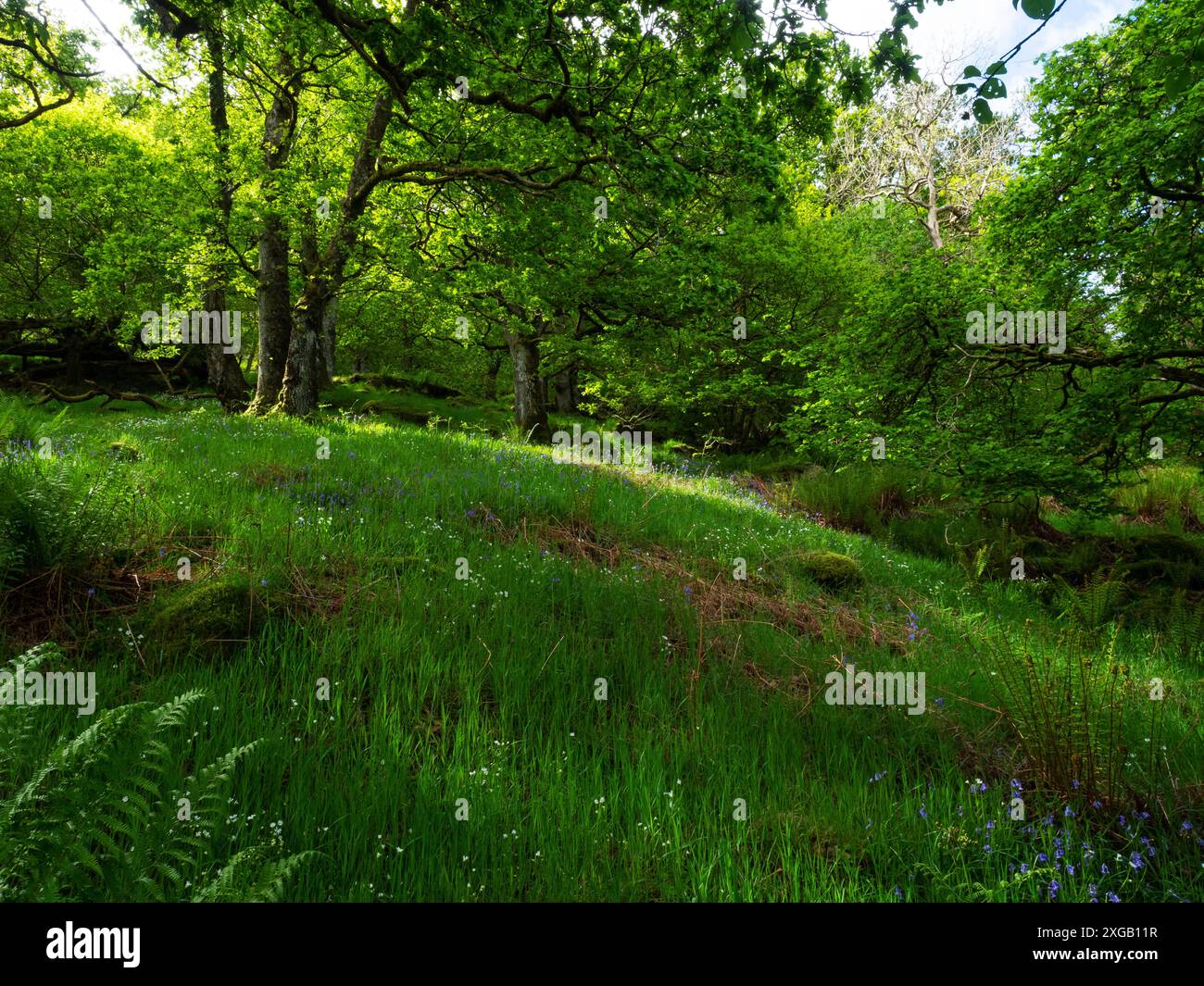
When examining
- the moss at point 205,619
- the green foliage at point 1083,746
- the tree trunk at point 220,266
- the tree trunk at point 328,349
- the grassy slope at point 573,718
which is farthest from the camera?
the tree trunk at point 328,349

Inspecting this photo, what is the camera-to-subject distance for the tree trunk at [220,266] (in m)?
11.8

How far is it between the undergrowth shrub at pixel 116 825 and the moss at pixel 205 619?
2.50 feet

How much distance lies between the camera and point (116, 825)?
65.9 inches

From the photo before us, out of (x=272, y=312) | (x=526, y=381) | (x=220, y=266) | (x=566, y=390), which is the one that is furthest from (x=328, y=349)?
(x=272, y=312)

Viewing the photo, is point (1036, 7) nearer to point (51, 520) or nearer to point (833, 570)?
point (833, 570)

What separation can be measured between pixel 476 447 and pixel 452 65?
553 centimetres

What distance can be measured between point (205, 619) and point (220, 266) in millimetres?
14613

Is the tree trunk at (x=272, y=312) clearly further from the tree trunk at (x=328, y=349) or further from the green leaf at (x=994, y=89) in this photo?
the green leaf at (x=994, y=89)

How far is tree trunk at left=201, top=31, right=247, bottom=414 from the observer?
11.8 meters

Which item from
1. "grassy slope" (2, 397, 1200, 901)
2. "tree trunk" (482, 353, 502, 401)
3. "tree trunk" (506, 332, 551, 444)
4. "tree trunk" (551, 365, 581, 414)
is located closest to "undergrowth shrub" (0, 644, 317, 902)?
"grassy slope" (2, 397, 1200, 901)

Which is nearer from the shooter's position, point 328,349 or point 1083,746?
point 1083,746

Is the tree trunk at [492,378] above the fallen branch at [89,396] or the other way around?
above

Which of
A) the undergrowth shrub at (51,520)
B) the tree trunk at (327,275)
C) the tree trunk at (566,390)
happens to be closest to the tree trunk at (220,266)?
the tree trunk at (327,275)

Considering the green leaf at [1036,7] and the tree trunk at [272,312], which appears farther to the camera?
the tree trunk at [272,312]
